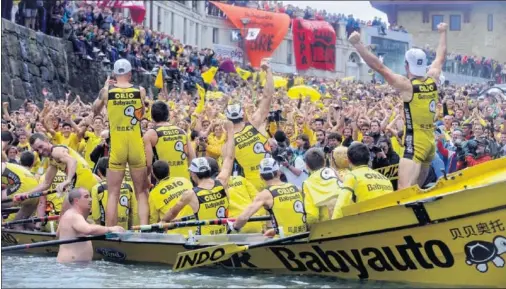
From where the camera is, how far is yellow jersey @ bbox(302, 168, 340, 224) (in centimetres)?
1082

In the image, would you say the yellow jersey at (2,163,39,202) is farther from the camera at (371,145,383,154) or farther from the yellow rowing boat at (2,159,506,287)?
the camera at (371,145,383,154)

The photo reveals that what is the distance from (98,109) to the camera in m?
13.2

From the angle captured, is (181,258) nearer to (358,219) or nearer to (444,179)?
(358,219)

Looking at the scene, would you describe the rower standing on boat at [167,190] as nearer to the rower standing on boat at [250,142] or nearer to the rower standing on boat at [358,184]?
the rower standing on boat at [250,142]

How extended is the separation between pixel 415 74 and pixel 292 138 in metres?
6.59

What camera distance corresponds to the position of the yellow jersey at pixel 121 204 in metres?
13.1

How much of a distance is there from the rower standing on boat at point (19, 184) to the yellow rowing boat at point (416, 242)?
426 cm

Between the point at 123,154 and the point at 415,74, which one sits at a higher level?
the point at 415,74

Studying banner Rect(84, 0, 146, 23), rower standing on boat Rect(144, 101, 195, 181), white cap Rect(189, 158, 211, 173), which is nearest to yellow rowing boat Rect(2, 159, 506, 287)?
white cap Rect(189, 158, 211, 173)

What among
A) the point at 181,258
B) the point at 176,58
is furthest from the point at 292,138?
the point at 176,58

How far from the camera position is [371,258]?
10.4 meters

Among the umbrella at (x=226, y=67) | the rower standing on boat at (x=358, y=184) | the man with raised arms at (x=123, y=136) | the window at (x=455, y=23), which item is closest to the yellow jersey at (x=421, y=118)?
the rower standing on boat at (x=358, y=184)

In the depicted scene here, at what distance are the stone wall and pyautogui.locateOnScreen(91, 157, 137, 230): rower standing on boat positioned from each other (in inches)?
532

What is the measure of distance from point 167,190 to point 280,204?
6.54 feet
